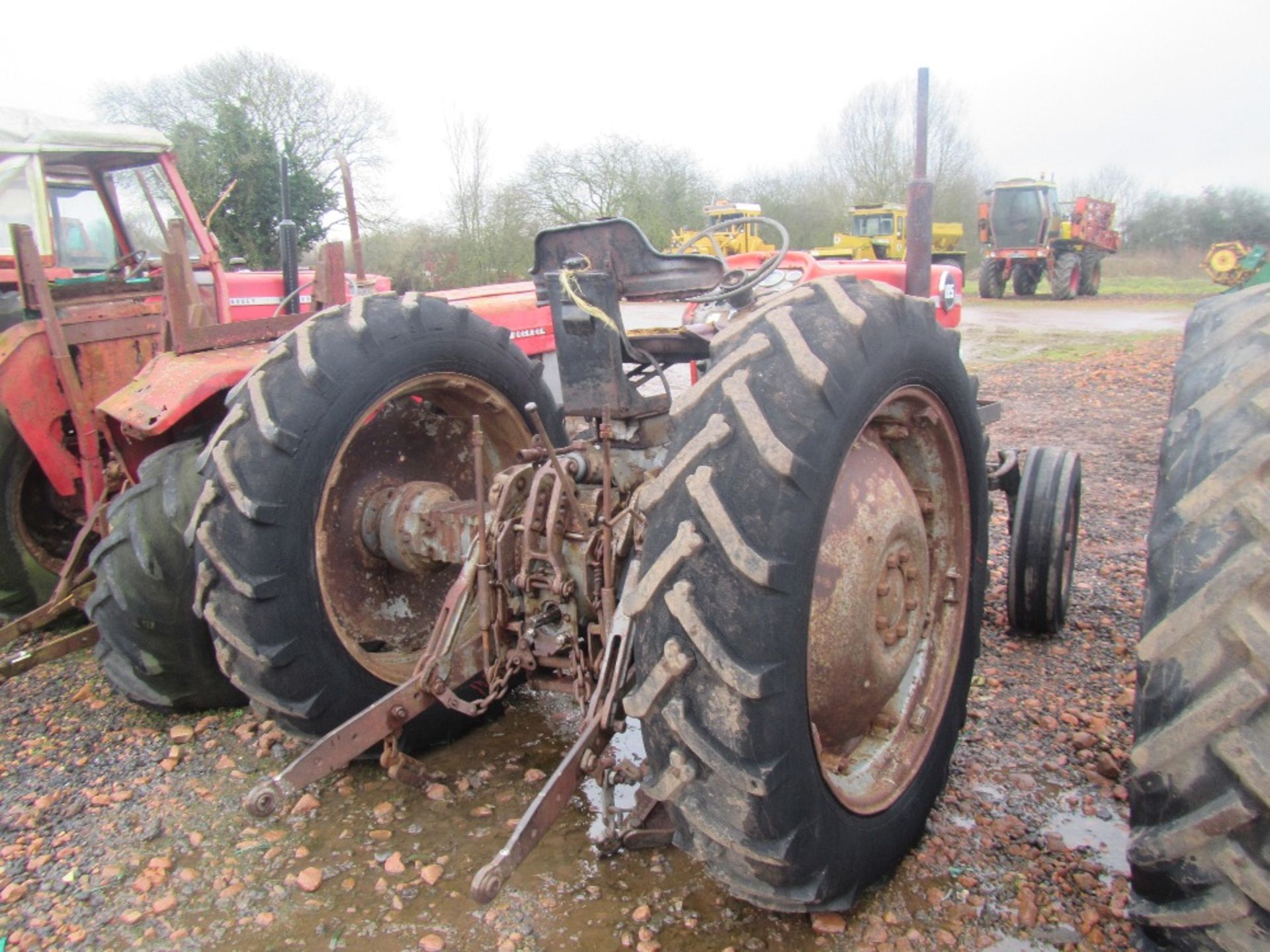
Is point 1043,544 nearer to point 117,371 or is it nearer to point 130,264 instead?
point 117,371

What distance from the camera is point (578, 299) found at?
101 inches

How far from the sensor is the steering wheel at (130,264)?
5.37 m

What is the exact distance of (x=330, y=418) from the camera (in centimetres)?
277

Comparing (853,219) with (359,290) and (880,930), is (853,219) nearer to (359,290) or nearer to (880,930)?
(359,290)

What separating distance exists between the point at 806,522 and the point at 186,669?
284 centimetres

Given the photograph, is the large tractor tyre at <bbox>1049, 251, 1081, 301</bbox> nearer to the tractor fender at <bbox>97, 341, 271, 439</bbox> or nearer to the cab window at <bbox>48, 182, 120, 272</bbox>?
the cab window at <bbox>48, 182, 120, 272</bbox>

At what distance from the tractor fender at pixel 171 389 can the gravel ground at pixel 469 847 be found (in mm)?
1234

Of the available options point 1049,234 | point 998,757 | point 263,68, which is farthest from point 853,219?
point 998,757

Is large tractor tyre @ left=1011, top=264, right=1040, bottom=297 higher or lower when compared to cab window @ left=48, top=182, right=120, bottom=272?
lower

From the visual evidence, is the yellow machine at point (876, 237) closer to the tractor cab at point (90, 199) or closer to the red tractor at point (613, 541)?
the tractor cab at point (90, 199)

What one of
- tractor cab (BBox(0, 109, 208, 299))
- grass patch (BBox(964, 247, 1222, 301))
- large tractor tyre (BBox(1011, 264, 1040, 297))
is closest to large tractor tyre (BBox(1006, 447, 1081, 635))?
tractor cab (BBox(0, 109, 208, 299))

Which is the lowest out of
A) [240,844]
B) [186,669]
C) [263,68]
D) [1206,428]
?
[240,844]

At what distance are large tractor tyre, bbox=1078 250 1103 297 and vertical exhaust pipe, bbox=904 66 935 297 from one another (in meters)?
25.7

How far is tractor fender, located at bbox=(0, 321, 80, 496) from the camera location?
14.6 ft
